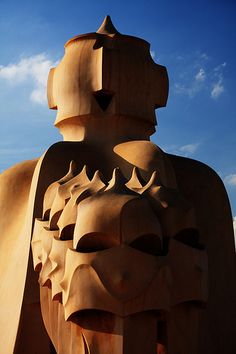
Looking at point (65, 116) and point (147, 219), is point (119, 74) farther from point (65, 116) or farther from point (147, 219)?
point (147, 219)

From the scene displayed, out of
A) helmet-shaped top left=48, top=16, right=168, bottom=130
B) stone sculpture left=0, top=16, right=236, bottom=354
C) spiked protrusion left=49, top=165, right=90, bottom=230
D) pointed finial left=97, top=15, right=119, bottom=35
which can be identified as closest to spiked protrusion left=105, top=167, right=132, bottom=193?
stone sculpture left=0, top=16, right=236, bottom=354

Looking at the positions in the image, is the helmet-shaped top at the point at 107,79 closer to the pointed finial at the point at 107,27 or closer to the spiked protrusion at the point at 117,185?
the pointed finial at the point at 107,27

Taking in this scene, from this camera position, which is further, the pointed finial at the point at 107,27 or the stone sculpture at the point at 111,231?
the pointed finial at the point at 107,27

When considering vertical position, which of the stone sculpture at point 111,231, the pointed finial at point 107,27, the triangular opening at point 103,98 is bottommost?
the stone sculpture at point 111,231

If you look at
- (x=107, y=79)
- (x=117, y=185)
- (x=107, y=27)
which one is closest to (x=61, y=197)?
(x=117, y=185)

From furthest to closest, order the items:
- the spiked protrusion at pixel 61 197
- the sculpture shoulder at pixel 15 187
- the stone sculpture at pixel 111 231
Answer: the sculpture shoulder at pixel 15 187, the spiked protrusion at pixel 61 197, the stone sculpture at pixel 111 231

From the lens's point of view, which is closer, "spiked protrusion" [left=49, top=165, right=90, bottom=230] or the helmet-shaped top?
"spiked protrusion" [left=49, top=165, right=90, bottom=230]

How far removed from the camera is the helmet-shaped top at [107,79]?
847 cm

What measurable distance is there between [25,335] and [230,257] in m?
3.68

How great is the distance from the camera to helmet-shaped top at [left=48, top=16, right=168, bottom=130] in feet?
27.8

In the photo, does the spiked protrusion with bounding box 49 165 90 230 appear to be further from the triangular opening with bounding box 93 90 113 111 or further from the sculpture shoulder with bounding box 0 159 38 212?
the triangular opening with bounding box 93 90 113 111

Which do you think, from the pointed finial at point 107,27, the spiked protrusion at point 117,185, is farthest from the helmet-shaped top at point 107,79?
the spiked protrusion at point 117,185

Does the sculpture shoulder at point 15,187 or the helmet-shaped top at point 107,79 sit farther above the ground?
the helmet-shaped top at point 107,79

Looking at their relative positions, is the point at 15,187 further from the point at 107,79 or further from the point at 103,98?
the point at 107,79
